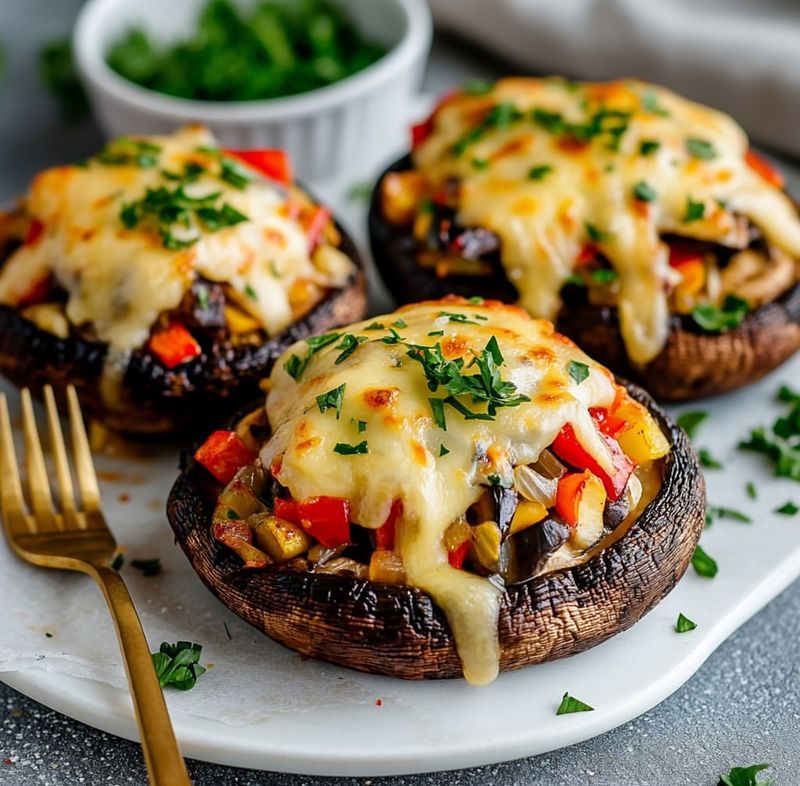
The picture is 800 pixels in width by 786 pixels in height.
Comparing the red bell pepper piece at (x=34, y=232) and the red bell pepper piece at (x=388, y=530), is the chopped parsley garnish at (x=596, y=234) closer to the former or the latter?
the red bell pepper piece at (x=388, y=530)

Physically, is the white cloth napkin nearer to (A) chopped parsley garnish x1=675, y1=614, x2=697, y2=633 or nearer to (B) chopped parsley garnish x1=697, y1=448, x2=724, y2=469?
(B) chopped parsley garnish x1=697, y1=448, x2=724, y2=469

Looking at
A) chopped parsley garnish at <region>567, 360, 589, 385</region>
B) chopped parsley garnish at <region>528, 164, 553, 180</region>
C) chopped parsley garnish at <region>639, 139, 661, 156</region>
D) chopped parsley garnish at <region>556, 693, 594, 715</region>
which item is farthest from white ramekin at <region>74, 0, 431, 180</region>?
chopped parsley garnish at <region>556, 693, 594, 715</region>

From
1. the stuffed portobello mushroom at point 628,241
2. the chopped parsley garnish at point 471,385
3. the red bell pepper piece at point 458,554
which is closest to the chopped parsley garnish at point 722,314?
the stuffed portobello mushroom at point 628,241

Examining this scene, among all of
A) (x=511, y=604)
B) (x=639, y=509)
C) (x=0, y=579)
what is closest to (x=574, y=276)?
(x=639, y=509)

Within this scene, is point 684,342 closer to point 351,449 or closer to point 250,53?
point 351,449

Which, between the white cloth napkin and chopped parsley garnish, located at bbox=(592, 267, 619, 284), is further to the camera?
the white cloth napkin
